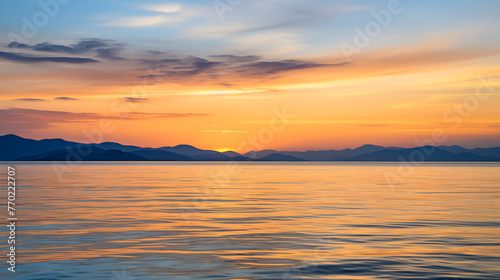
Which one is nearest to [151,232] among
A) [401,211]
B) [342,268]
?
[342,268]

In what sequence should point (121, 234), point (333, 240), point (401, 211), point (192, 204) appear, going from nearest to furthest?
point (333, 240)
point (121, 234)
point (401, 211)
point (192, 204)

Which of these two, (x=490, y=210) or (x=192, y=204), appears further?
(x=192, y=204)

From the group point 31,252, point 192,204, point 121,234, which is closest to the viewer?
point 31,252

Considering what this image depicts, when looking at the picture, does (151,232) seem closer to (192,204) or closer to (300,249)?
(300,249)

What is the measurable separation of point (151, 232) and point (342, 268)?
1081 centimetres

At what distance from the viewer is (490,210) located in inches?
1330

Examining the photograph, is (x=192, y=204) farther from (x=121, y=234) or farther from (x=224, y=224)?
A: (x=121, y=234)

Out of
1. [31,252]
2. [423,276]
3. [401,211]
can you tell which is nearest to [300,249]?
[423,276]

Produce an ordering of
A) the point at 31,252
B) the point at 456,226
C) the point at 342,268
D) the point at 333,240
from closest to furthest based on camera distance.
A: the point at 342,268, the point at 31,252, the point at 333,240, the point at 456,226

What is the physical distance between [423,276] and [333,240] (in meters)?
6.64

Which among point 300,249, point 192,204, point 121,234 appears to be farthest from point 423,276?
point 192,204

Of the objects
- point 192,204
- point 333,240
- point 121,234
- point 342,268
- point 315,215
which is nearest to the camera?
point 342,268

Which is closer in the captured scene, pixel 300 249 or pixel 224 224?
pixel 300 249

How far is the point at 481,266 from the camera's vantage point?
16656 mm
